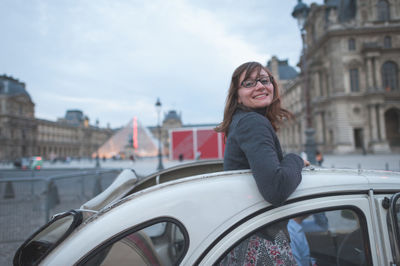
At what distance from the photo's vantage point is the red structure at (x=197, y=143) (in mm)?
25969

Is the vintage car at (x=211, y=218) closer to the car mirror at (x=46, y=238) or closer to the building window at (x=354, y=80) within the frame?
the car mirror at (x=46, y=238)

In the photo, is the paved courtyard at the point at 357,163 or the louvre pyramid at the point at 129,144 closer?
the paved courtyard at the point at 357,163

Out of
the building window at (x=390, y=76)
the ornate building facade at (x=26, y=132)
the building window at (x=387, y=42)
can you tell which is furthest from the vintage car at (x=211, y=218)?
the ornate building facade at (x=26, y=132)

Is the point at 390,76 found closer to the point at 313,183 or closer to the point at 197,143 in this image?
the point at 197,143

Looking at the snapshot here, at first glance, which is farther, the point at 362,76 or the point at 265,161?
the point at 362,76

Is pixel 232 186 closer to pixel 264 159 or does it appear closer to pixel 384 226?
pixel 264 159

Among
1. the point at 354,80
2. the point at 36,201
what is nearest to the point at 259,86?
the point at 36,201

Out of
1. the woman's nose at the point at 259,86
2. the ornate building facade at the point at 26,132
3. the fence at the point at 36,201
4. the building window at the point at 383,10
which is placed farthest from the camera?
the ornate building facade at the point at 26,132

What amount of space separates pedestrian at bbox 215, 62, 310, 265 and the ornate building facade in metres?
46.5

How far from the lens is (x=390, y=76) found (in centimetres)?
2861

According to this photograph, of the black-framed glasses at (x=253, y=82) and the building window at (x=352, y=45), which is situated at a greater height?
the building window at (x=352, y=45)

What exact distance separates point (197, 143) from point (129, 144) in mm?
19713

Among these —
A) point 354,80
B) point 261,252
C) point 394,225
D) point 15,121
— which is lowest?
point 261,252

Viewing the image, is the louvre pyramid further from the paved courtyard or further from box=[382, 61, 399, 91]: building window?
box=[382, 61, 399, 91]: building window
